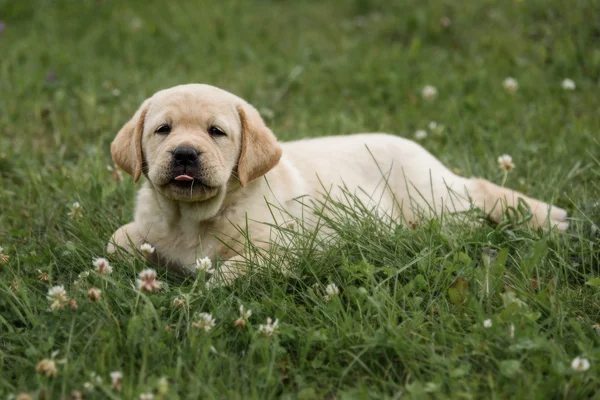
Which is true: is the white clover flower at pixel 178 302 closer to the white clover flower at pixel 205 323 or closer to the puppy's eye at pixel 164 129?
the white clover flower at pixel 205 323

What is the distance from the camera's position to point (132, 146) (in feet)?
12.2

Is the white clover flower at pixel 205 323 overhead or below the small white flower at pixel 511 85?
overhead

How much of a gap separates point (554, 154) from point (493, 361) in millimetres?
2565

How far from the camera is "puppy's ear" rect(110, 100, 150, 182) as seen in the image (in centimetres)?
368

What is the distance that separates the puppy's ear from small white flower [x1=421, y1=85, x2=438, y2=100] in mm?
2888

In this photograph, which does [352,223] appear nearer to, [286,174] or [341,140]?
[286,174]

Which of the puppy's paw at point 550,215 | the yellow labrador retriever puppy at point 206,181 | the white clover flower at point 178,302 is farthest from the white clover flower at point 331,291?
the puppy's paw at point 550,215

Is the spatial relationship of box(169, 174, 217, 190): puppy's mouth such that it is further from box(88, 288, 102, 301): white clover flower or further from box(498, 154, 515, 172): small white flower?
box(498, 154, 515, 172): small white flower

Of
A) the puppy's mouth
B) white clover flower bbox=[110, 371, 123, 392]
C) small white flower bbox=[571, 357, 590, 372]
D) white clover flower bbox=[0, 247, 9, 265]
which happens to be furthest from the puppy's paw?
white clover flower bbox=[0, 247, 9, 265]

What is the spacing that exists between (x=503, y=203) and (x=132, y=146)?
2.01 m

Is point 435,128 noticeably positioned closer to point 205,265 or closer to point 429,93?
point 429,93

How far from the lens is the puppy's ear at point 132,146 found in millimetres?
3684

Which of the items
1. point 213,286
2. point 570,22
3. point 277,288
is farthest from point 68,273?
point 570,22

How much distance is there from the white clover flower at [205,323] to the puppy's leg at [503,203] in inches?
68.0
